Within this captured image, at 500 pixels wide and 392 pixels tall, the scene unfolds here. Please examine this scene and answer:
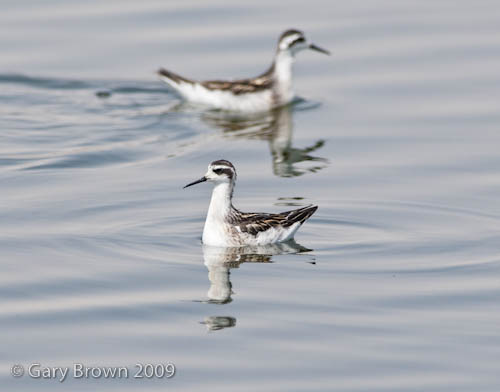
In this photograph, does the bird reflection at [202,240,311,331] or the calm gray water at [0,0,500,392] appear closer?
the calm gray water at [0,0,500,392]

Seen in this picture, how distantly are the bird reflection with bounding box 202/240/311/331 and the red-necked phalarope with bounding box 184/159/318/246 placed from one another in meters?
0.11

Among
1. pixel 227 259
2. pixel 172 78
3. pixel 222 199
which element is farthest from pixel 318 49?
pixel 227 259

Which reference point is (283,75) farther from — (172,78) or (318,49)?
(172,78)

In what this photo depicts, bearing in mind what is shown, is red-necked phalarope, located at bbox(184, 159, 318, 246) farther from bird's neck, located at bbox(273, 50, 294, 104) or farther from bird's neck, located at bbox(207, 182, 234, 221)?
bird's neck, located at bbox(273, 50, 294, 104)

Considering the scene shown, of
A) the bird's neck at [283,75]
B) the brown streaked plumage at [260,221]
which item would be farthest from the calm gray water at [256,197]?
the bird's neck at [283,75]

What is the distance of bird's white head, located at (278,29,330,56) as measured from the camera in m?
26.2

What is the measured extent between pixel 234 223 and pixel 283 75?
34.6ft

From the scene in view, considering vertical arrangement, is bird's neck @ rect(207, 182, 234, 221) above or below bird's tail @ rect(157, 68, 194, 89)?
below

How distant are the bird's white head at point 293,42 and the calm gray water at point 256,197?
104 centimetres

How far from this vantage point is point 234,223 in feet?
52.8

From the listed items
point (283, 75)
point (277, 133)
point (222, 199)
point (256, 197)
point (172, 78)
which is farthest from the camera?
point (283, 75)

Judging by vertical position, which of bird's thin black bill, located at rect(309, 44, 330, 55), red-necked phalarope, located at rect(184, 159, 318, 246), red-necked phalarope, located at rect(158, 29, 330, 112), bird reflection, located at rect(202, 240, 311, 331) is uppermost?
bird's thin black bill, located at rect(309, 44, 330, 55)

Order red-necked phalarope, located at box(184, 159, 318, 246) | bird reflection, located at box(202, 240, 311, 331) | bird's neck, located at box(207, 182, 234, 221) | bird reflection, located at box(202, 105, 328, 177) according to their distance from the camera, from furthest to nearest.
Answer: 1. bird reflection, located at box(202, 105, 328, 177)
2. bird's neck, located at box(207, 182, 234, 221)
3. red-necked phalarope, located at box(184, 159, 318, 246)
4. bird reflection, located at box(202, 240, 311, 331)

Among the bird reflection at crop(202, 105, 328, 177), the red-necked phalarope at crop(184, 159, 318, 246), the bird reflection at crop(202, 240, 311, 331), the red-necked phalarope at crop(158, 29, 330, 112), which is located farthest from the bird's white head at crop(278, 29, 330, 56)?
the bird reflection at crop(202, 240, 311, 331)
